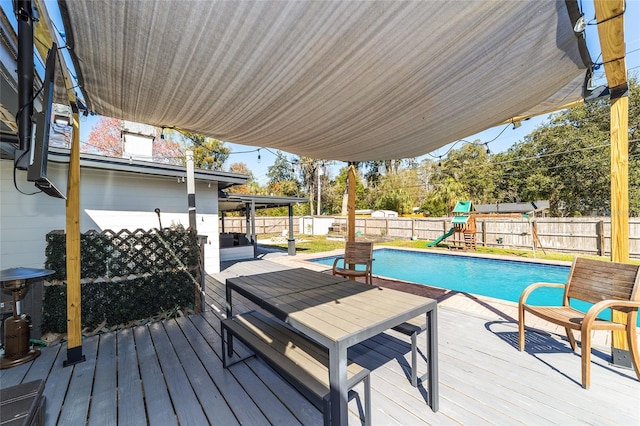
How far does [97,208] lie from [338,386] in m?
5.96

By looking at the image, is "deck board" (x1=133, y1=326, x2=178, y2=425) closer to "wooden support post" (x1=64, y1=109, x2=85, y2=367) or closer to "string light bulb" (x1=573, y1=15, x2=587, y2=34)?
"wooden support post" (x1=64, y1=109, x2=85, y2=367)

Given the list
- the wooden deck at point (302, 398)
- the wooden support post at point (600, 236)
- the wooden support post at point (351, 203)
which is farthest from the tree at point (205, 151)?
the wooden support post at point (600, 236)

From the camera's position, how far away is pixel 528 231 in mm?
11516

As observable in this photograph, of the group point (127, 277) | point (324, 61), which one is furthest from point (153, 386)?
point (324, 61)

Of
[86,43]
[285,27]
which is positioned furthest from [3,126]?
[285,27]

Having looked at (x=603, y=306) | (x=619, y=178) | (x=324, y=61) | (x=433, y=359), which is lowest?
(x=433, y=359)

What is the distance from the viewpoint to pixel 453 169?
21.9 metres

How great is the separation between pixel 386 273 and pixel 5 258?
881cm

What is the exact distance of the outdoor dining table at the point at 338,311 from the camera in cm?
139

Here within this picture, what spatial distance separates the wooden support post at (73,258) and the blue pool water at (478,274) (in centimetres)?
761

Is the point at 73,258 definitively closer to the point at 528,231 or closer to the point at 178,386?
the point at 178,386

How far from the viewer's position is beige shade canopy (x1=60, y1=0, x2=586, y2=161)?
146cm

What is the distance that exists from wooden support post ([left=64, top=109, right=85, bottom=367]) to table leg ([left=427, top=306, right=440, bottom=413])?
3.16 meters

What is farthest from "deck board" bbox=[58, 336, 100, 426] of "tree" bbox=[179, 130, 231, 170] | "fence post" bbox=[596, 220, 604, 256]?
"tree" bbox=[179, 130, 231, 170]
